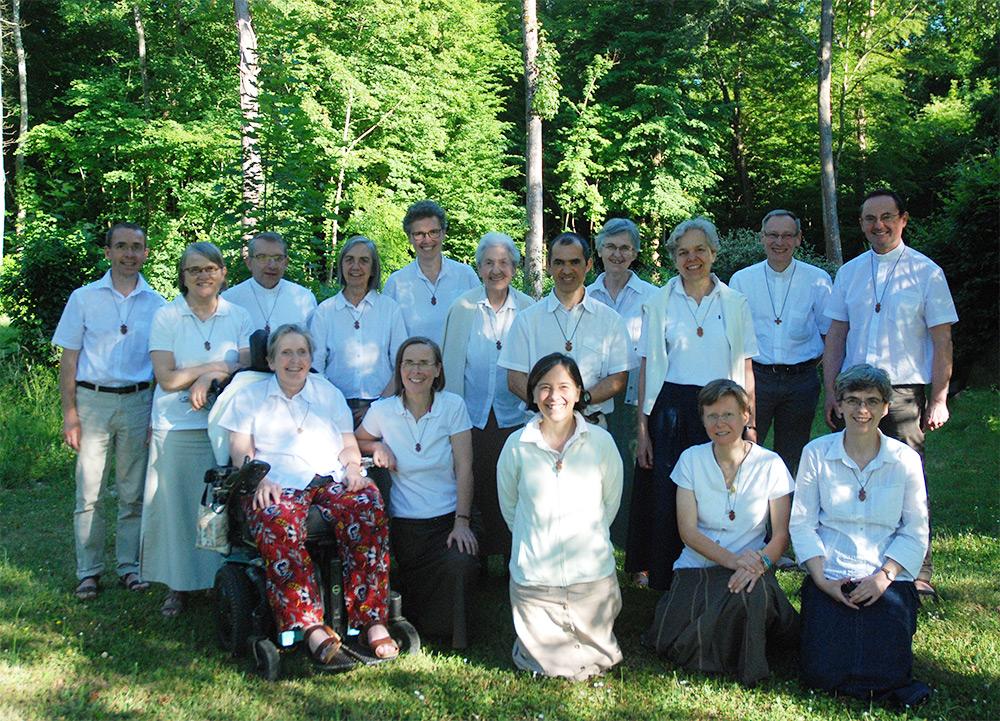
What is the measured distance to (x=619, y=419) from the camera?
546 centimetres

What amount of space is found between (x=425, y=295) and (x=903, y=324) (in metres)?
2.83

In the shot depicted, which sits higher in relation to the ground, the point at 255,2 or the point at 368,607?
the point at 255,2

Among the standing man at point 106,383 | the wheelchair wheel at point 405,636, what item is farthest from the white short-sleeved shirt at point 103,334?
the wheelchair wheel at point 405,636

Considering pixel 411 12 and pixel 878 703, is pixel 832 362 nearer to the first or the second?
pixel 878 703

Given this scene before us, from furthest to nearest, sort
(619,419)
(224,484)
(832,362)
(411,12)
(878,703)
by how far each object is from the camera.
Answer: (411,12) → (619,419) → (832,362) → (224,484) → (878,703)

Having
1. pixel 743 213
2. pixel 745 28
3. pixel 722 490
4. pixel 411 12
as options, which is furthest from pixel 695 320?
pixel 743 213

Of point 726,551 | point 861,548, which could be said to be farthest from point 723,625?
point 861,548

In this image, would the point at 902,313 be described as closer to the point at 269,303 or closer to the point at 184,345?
the point at 269,303

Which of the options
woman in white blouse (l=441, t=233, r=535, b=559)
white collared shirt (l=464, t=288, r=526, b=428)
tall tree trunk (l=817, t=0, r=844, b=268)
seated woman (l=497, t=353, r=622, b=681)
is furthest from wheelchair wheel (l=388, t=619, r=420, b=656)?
tall tree trunk (l=817, t=0, r=844, b=268)

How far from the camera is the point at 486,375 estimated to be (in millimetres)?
5023

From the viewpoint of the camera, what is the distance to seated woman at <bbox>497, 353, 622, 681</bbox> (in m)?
3.93

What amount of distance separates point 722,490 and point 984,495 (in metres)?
3.97

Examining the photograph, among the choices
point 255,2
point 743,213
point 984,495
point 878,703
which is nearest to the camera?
point 878,703

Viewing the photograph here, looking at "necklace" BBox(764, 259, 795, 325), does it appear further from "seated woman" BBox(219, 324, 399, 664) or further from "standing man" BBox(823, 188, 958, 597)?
"seated woman" BBox(219, 324, 399, 664)
